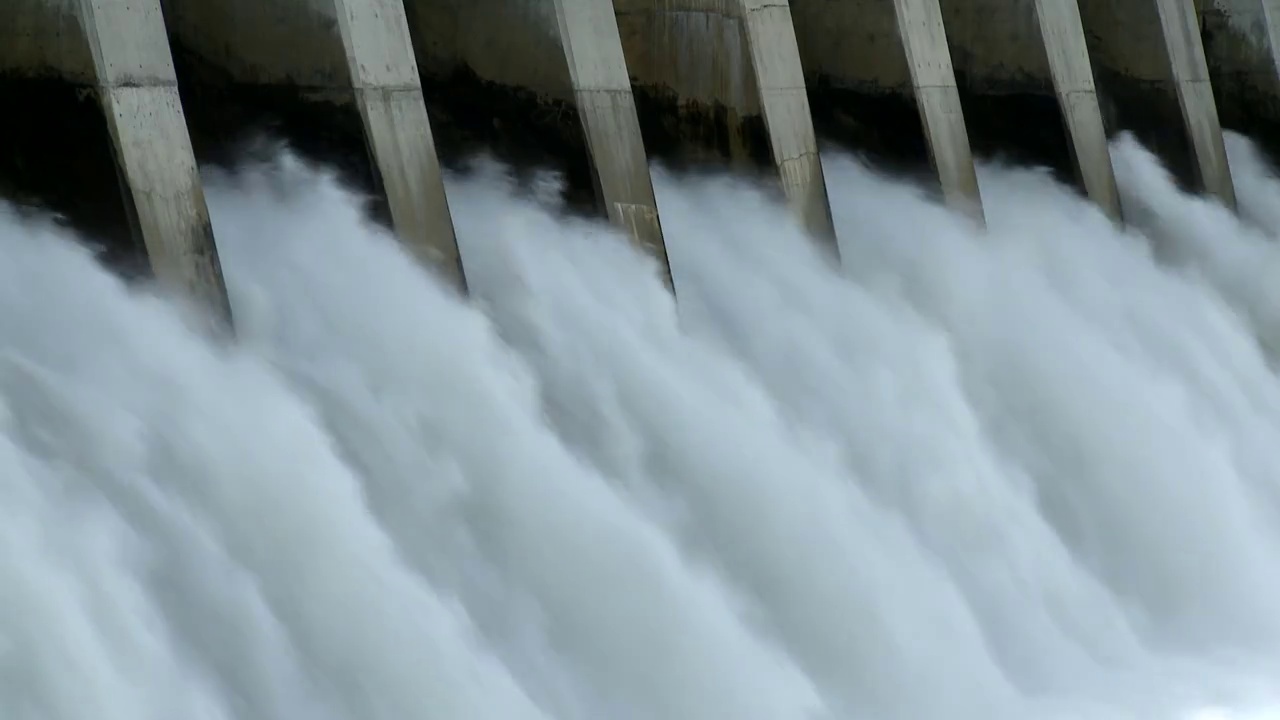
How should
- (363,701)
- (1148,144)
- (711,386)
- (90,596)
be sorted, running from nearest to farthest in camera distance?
(90,596)
(363,701)
(711,386)
(1148,144)

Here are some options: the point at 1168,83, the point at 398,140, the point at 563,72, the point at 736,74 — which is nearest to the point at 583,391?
the point at 398,140

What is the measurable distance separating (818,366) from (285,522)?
3958 millimetres

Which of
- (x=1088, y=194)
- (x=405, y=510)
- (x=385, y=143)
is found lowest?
(x=405, y=510)

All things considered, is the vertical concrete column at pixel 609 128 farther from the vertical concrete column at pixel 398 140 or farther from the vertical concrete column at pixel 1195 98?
the vertical concrete column at pixel 1195 98

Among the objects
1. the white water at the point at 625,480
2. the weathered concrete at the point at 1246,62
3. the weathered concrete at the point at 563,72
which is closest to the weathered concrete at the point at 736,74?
the white water at the point at 625,480

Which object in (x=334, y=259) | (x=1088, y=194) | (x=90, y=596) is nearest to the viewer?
Answer: (x=90, y=596)

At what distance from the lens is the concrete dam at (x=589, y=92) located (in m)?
7.79

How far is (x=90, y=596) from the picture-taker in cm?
601

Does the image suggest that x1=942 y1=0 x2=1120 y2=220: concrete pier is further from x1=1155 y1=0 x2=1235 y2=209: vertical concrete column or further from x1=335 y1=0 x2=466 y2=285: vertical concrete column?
x1=335 y1=0 x2=466 y2=285: vertical concrete column

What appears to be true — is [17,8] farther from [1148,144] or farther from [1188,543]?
[1148,144]

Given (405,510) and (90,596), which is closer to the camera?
(90,596)

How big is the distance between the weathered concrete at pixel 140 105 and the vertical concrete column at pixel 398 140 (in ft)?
3.65

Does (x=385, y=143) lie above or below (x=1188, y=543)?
above

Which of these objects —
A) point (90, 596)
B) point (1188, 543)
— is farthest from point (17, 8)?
point (1188, 543)
